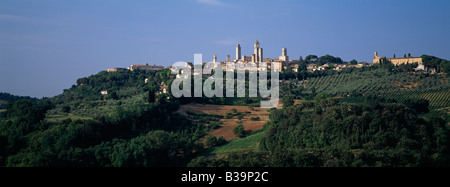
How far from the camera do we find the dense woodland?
25.9m

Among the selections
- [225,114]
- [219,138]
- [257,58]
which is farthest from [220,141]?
[257,58]

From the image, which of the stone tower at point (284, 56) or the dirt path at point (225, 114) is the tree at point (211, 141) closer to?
the dirt path at point (225, 114)

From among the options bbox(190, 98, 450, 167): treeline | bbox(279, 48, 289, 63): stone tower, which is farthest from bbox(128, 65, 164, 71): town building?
bbox(190, 98, 450, 167): treeline

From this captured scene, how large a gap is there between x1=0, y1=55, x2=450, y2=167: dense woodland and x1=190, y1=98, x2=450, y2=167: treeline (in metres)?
0.06

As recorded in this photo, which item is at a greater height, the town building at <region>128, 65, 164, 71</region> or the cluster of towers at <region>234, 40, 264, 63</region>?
the cluster of towers at <region>234, 40, 264, 63</region>

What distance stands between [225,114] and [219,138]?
28.0 feet

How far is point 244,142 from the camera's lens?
35.3 meters

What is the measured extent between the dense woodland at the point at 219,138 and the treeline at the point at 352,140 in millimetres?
58

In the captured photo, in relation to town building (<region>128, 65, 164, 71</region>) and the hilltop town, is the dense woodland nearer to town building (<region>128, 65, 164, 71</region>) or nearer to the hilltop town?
the hilltop town

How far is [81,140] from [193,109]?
14617 millimetres

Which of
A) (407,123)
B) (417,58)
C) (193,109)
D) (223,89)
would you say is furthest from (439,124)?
(417,58)

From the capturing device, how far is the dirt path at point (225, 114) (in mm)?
39188
